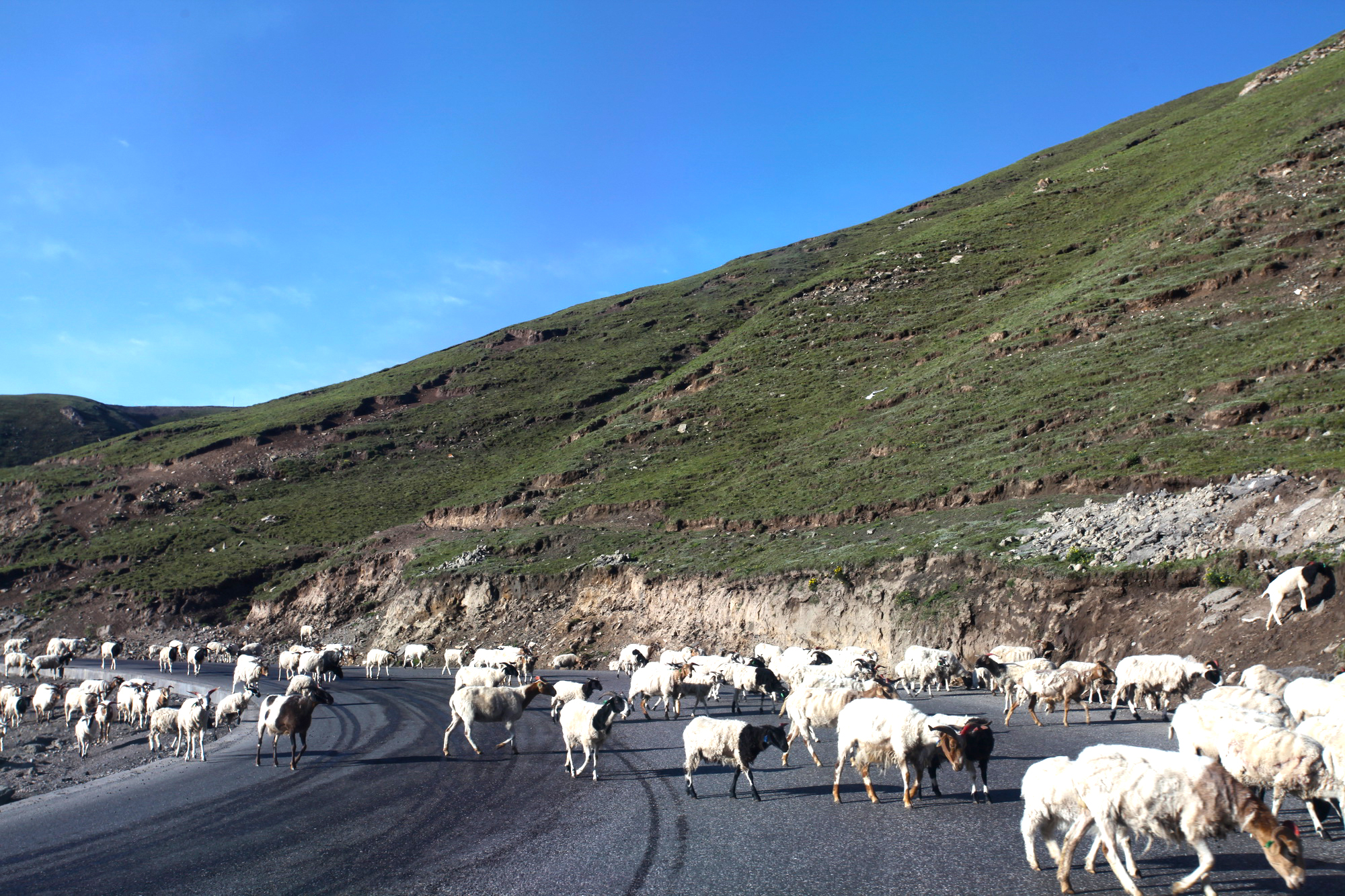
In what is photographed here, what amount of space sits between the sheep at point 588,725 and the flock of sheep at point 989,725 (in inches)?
1.4

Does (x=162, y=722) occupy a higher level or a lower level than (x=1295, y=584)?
lower

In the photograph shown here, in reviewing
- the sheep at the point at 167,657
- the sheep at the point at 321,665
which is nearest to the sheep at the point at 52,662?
the sheep at the point at 167,657

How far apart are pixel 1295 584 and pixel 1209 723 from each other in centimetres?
1227

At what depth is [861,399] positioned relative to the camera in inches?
2530

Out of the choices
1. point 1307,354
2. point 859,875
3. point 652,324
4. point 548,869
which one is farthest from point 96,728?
point 652,324

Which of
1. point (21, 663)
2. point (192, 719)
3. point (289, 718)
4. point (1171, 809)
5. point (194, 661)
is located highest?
point (1171, 809)

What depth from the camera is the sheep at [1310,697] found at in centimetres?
1167

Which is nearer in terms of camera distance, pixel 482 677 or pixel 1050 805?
pixel 1050 805

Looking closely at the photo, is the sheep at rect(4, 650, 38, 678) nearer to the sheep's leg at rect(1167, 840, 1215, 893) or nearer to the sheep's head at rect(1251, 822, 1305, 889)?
the sheep's leg at rect(1167, 840, 1215, 893)

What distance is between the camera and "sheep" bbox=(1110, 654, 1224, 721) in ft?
54.7

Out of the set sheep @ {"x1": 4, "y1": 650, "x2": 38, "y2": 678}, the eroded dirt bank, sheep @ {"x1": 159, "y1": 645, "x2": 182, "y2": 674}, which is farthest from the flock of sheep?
sheep @ {"x1": 4, "y1": 650, "x2": 38, "y2": 678}

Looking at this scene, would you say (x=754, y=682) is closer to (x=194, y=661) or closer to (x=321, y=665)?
(x=321, y=665)

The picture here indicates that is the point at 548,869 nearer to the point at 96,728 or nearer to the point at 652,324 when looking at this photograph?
the point at 96,728

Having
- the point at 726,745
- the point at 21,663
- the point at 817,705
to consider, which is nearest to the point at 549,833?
the point at 726,745
